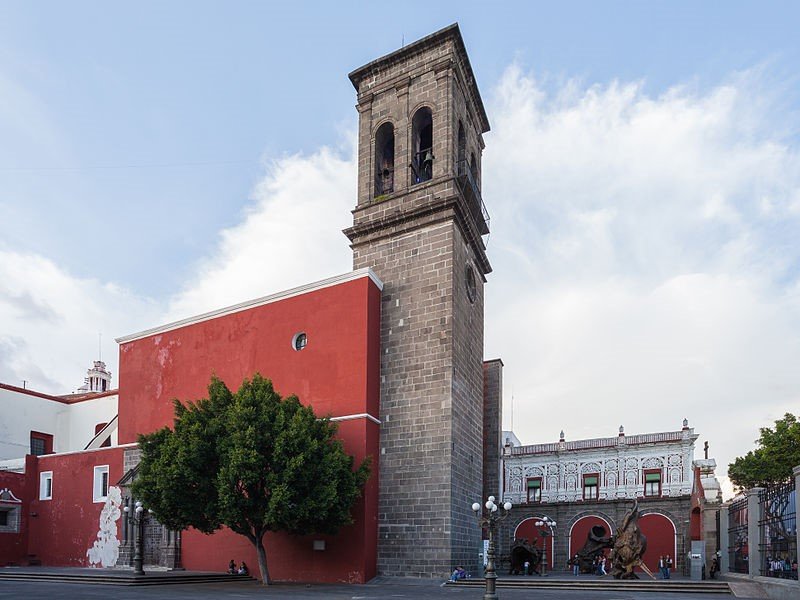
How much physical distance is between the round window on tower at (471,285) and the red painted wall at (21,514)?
61.4 feet

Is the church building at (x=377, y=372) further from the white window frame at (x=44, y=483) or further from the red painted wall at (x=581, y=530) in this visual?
the red painted wall at (x=581, y=530)

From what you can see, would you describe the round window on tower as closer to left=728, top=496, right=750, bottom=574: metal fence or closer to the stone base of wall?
left=728, top=496, right=750, bottom=574: metal fence

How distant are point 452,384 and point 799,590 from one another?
36.9ft

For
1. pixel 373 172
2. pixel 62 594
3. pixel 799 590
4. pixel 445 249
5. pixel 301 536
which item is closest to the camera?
pixel 799 590

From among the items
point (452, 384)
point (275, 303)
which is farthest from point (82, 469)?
point (452, 384)

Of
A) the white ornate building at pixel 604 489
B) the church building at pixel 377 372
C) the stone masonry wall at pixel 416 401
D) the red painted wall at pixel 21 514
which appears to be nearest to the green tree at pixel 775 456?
the white ornate building at pixel 604 489

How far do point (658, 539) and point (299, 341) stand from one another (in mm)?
20699

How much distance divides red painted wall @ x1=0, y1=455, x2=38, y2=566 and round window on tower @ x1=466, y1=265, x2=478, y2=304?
18.7 m

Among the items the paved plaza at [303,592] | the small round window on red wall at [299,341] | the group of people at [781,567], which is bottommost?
the paved plaza at [303,592]

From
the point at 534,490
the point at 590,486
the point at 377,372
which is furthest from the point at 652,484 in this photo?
the point at 377,372

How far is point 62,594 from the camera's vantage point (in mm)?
17141

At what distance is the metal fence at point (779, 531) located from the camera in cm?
1443

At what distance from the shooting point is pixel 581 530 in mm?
36781

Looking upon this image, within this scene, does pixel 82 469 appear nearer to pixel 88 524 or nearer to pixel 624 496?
pixel 88 524
